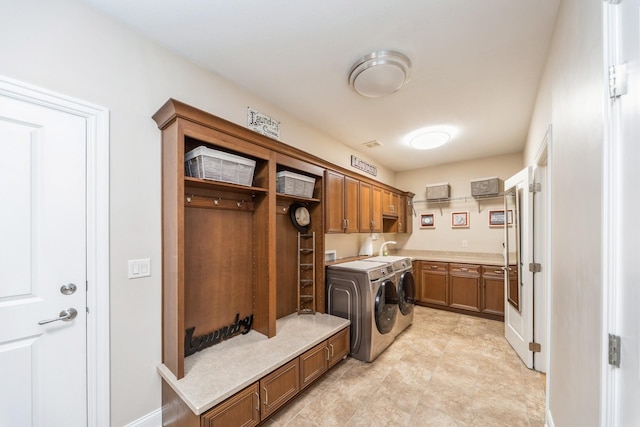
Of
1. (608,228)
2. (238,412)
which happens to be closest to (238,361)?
(238,412)

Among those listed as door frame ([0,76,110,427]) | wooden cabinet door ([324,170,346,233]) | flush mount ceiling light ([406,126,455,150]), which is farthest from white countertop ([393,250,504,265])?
door frame ([0,76,110,427])

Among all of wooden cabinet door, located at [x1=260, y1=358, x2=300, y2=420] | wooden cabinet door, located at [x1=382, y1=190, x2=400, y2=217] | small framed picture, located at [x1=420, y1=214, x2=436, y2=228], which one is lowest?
wooden cabinet door, located at [x1=260, y1=358, x2=300, y2=420]

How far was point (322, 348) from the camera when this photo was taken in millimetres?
2285

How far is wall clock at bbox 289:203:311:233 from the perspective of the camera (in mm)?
2746

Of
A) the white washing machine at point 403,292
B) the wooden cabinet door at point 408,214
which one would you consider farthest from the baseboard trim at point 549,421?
the wooden cabinet door at point 408,214

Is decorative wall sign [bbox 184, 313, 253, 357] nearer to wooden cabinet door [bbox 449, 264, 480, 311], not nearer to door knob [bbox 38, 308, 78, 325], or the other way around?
door knob [bbox 38, 308, 78, 325]

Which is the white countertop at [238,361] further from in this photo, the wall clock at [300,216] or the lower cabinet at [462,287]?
the lower cabinet at [462,287]

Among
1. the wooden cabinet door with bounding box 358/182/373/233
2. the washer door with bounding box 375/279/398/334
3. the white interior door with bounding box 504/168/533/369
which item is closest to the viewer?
the white interior door with bounding box 504/168/533/369

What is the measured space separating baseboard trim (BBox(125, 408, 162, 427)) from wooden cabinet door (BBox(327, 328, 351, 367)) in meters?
1.34

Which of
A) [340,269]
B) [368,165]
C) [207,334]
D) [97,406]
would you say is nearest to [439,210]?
[368,165]

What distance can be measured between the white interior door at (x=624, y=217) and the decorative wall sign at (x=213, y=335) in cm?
217

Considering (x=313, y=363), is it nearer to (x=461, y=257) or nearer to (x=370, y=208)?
(x=370, y=208)

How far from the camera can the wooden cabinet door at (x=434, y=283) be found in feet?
14.2

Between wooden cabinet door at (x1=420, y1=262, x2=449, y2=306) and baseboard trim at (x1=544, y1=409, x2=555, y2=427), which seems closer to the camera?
baseboard trim at (x1=544, y1=409, x2=555, y2=427)
